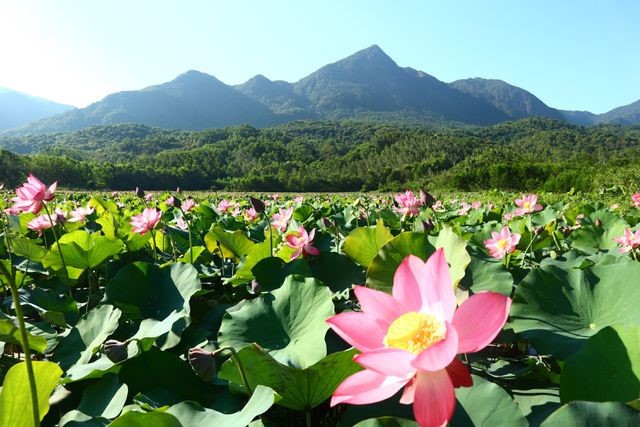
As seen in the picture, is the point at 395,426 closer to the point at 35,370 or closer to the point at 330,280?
the point at 35,370

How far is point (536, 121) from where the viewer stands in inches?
4301

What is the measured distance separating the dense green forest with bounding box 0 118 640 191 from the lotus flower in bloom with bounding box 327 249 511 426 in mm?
12714

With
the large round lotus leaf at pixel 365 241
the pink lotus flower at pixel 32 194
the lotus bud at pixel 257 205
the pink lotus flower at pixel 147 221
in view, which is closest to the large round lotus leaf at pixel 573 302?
the large round lotus leaf at pixel 365 241

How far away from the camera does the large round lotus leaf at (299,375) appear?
0.66 metres

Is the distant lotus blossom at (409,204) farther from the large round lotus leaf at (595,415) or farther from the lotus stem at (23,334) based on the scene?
the lotus stem at (23,334)

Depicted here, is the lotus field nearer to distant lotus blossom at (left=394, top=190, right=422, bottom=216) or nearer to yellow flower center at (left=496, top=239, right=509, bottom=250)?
yellow flower center at (left=496, top=239, right=509, bottom=250)

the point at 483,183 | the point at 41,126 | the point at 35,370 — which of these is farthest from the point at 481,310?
the point at 41,126

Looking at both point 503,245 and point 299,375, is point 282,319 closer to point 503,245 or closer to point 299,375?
point 299,375

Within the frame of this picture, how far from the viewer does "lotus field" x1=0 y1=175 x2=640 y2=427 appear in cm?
48

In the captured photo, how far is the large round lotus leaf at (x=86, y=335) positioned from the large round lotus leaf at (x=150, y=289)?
0.14 metres

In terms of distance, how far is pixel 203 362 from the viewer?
0.73 metres

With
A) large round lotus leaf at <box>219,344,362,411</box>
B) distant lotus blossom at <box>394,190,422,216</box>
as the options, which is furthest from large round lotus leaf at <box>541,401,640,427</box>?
distant lotus blossom at <box>394,190,422,216</box>

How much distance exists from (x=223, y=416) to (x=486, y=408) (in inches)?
13.4

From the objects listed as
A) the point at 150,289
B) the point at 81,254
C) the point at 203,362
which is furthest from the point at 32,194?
the point at 203,362
